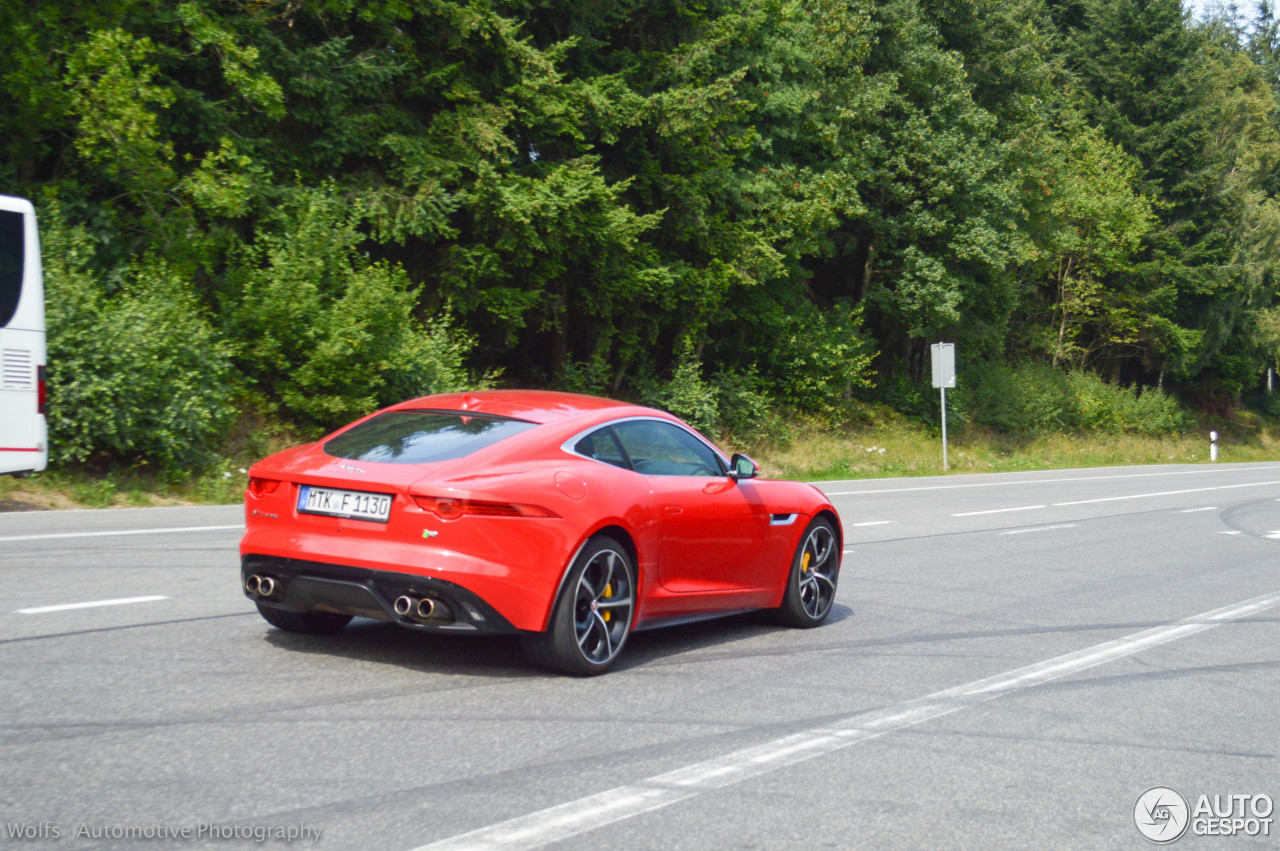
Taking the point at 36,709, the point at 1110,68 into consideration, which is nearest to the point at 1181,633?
the point at 36,709

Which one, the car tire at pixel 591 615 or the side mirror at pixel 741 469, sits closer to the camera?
the car tire at pixel 591 615

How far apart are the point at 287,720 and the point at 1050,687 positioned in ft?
12.7

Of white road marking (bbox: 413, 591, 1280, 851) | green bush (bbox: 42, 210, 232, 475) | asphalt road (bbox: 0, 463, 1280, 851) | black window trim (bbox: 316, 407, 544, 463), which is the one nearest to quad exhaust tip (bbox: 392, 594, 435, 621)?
asphalt road (bbox: 0, 463, 1280, 851)

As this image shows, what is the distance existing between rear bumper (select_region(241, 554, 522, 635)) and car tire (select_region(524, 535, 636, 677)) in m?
0.28

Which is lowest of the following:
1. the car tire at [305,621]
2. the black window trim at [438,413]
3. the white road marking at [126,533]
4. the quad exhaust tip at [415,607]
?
the car tire at [305,621]

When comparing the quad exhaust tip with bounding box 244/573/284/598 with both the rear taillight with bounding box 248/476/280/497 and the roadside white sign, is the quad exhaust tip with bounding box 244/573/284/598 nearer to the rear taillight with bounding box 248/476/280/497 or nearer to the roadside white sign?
the rear taillight with bounding box 248/476/280/497

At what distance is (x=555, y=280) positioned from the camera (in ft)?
83.8

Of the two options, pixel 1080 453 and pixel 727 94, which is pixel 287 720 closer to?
pixel 727 94

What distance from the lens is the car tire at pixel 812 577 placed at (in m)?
7.88

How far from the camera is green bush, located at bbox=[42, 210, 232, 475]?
14.1 m

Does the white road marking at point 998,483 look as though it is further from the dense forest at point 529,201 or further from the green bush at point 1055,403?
the green bush at point 1055,403

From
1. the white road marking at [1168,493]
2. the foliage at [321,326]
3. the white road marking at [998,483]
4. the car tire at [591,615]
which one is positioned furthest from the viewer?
the white road marking at [998,483]
